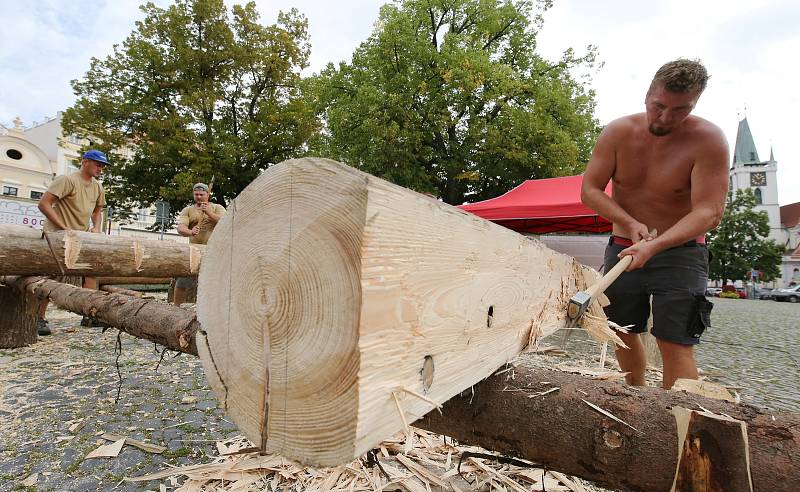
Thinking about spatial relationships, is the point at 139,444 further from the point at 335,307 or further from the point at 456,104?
the point at 456,104

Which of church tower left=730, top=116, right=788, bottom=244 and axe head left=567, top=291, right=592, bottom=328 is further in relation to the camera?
church tower left=730, top=116, right=788, bottom=244

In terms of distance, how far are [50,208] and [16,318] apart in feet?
3.43

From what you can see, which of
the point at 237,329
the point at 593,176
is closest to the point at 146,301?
the point at 237,329

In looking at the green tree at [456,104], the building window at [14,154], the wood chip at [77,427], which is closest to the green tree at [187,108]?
the green tree at [456,104]

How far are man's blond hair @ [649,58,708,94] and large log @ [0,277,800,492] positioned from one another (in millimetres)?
1295

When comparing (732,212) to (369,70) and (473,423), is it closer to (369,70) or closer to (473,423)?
(369,70)

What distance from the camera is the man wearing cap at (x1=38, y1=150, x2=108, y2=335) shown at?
404 cm

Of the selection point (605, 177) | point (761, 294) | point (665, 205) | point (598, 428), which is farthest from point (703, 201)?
point (761, 294)

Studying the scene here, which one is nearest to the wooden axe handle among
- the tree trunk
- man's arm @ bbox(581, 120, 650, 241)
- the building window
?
man's arm @ bbox(581, 120, 650, 241)

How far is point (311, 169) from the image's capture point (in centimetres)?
68

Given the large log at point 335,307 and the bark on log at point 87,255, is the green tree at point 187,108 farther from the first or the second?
the large log at point 335,307

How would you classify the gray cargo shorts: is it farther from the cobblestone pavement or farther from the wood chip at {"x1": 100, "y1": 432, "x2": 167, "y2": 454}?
the wood chip at {"x1": 100, "y1": 432, "x2": 167, "y2": 454}

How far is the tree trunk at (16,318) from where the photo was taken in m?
3.63

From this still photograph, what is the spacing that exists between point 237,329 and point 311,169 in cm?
36
